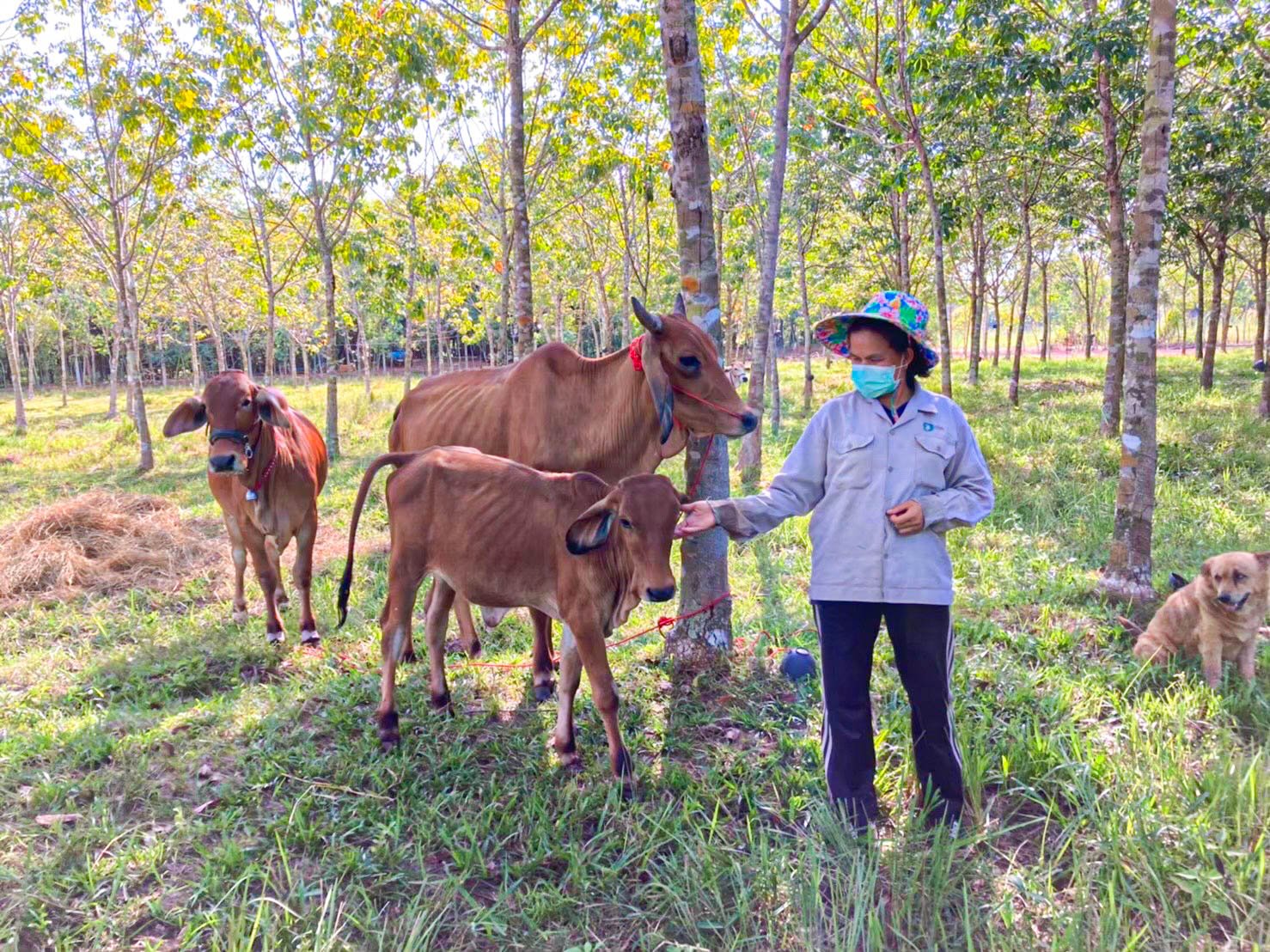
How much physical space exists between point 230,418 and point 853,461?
4.03 meters

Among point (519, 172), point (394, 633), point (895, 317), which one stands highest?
point (519, 172)

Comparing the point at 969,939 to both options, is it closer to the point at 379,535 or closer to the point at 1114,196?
the point at 379,535

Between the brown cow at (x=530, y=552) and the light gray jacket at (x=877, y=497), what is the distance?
36 cm

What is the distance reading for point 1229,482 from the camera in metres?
7.65

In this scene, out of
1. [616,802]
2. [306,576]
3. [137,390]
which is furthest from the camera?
[137,390]

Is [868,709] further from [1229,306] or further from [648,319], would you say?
[1229,306]

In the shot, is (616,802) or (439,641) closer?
(616,802)

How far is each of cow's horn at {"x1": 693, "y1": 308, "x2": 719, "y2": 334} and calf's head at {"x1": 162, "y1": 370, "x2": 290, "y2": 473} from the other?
2.95 metres

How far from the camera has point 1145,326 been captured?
473 centimetres

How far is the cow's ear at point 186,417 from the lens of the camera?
5.12 meters

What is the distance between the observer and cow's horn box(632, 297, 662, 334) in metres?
3.54

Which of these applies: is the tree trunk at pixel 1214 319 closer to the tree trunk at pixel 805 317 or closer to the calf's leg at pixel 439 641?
the tree trunk at pixel 805 317

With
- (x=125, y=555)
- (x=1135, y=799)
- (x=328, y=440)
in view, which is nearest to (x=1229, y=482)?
(x=1135, y=799)

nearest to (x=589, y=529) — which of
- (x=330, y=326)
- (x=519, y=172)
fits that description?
(x=519, y=172)
